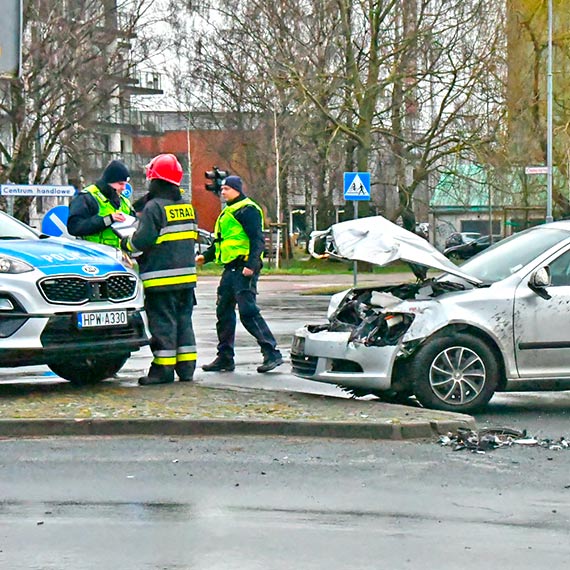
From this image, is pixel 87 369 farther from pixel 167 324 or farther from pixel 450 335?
pixel 450 335

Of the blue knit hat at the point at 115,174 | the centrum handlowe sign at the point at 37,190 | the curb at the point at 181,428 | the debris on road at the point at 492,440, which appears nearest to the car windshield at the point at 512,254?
the debris on road at the point at 492,440

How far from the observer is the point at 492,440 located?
8.05 m

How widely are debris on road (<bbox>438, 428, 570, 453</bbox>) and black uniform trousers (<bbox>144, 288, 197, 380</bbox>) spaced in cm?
298

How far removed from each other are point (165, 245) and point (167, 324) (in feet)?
2.20

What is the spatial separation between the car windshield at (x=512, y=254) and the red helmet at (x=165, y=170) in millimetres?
2592

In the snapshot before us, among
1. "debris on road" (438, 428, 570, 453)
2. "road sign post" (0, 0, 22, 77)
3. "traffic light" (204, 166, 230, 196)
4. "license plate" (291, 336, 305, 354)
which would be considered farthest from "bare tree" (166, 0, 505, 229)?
"debris on road" (438, 428, 570, 453)

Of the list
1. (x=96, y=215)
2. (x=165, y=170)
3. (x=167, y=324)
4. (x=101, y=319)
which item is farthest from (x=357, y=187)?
(x=101, y=319)

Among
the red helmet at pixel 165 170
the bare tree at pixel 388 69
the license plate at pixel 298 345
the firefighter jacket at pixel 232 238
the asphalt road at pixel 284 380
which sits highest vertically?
the bare tree at pixel 388 69

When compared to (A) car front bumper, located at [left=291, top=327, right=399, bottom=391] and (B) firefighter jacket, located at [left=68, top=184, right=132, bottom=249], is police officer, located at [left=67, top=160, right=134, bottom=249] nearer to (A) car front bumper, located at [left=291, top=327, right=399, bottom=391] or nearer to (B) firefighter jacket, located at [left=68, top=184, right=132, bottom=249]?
(B) firefighter jacket, located at [left=68, top=184, right=132, bottom=249]

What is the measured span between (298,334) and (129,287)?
4.76 feet

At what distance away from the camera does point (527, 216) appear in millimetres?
45406

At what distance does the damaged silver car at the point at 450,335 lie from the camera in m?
9.29

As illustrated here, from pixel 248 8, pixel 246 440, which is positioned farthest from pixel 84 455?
pixel 248 8

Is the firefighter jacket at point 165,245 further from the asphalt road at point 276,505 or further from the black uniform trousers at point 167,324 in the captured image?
the asphalt road at point 276,505
